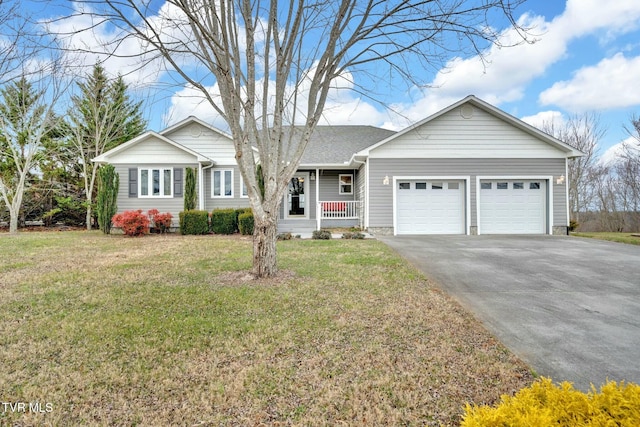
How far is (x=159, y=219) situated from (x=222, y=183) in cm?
334

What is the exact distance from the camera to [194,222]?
505 inches

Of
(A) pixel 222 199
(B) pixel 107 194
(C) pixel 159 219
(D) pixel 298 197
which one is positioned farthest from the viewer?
(D) pixel 298 197

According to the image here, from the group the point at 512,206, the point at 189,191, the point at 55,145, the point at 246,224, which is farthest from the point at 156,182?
the point at 512,206

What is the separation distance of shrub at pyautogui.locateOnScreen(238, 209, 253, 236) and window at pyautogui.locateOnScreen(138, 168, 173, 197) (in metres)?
4.23

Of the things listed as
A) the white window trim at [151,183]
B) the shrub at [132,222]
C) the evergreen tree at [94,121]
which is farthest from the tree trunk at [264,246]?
the evergreen tree at [94,121]

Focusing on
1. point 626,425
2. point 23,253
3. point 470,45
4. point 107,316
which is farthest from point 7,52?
point 626,425

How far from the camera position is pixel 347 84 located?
22.3 feet

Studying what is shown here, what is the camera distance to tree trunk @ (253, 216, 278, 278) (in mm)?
5613

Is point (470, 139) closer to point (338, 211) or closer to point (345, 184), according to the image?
point (345, 184)

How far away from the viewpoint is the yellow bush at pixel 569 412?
1479 mm

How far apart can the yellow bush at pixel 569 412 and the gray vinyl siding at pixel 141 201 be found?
1439cm

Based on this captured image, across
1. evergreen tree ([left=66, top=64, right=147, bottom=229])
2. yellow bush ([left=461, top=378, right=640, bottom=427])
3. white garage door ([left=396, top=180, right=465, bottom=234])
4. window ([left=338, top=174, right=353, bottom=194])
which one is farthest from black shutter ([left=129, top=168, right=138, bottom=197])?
yellow bush ([left=461, top=378, right=640, bottom=427])

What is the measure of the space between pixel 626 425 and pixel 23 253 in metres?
11.6

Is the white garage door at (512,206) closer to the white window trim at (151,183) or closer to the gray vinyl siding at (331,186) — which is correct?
the gray vinyl siding at (331,186)
